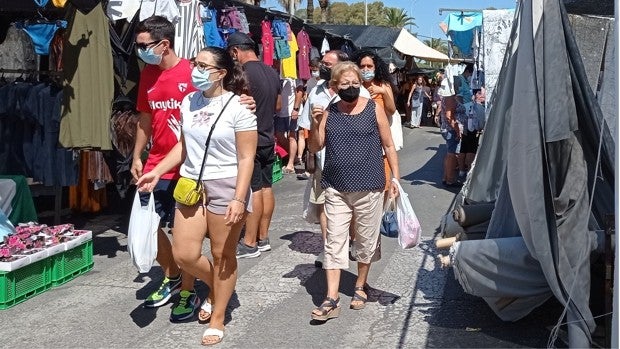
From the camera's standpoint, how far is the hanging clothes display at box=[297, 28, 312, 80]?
13273mm

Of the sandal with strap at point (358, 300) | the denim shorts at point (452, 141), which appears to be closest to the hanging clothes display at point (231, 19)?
the denim shorts at point (452, 141)

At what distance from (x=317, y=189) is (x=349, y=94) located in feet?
4.59

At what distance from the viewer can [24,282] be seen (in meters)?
5.77

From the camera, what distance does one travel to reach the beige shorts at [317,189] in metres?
6.42

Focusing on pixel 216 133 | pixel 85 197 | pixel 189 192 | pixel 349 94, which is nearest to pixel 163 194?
pixel 189 192

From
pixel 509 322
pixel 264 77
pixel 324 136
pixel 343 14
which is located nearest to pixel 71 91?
pixel 264 77

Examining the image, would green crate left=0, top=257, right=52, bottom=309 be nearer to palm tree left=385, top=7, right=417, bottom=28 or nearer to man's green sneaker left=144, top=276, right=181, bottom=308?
man's green sneaker left=144, top=276, right=181, bottom=308

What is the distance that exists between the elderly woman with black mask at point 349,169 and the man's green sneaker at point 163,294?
43.1 inches

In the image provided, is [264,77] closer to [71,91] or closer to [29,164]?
[71,91]

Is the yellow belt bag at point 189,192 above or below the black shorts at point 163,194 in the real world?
above

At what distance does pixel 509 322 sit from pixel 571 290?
35.4 inches

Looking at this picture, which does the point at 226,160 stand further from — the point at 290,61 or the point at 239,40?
the point at 290,61

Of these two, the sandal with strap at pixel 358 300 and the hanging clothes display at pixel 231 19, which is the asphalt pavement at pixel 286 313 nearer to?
the sandal with strap at pixel 358 300

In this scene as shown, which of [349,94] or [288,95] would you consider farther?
[288,95]
